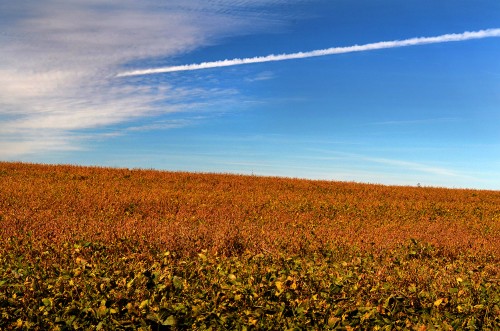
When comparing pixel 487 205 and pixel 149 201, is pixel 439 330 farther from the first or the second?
pixel 487 205

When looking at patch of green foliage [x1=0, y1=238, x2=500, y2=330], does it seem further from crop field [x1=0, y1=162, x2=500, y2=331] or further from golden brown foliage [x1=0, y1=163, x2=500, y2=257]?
golden brown foliage [x1=0, y1=163, x2=500, y2=257]

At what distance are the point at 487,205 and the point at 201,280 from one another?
58.3ft

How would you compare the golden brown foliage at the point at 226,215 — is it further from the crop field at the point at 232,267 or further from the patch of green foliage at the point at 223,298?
the patch of green foliage at the point at 223,298

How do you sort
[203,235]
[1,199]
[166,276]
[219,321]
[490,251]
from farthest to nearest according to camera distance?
[1,199], [490,251], [203,235], [166,276], [219,321]

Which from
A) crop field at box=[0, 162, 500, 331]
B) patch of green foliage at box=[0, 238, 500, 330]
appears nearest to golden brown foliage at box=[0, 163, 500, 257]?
crop field at box=[0, 162, 500, 331]

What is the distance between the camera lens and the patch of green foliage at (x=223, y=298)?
459 cm

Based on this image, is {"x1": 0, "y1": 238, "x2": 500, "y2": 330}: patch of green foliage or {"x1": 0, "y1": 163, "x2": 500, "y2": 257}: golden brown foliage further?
{"x1": 0, "y1": 163, "x2": 500, "y2": 257}: golden brown foliage

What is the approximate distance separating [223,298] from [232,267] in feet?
4.21

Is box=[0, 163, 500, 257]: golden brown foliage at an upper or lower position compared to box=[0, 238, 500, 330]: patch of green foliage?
upper

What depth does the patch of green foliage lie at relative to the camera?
4594 millimetres

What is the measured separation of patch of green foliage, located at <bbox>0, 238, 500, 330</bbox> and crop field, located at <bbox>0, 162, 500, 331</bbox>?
2 cm

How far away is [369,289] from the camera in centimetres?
570

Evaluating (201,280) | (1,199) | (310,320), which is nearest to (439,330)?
(310,320)

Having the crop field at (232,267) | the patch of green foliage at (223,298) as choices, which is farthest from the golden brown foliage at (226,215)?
the patch of green foliage at (223,298)
